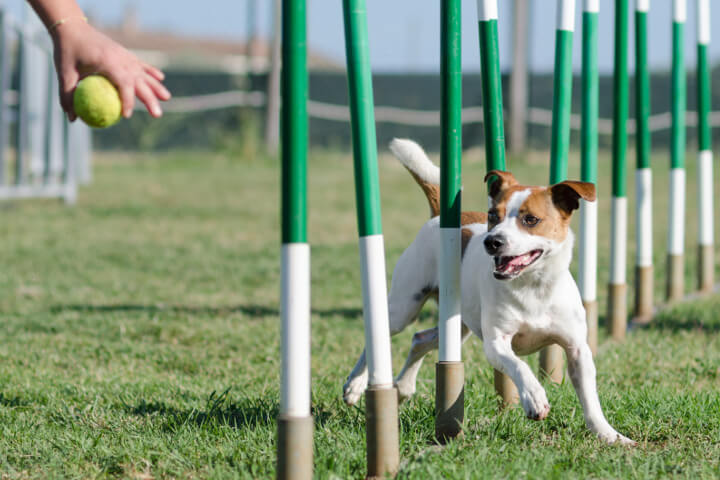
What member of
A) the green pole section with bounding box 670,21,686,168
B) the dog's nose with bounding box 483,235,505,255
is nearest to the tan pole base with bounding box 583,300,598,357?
the dog's nose with bounding box 483,235,505,255

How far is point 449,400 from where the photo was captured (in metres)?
3.27

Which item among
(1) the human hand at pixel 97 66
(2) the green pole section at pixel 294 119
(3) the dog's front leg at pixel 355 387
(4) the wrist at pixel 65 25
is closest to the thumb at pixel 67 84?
(1) the human hand at pixel 97 66

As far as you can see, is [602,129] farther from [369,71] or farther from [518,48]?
[369,71]

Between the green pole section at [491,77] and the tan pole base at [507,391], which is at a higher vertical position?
the green pole section at [491,77]

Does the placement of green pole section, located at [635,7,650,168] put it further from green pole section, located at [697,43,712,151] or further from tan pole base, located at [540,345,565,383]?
tan pole base, located at [540,345,565,383]

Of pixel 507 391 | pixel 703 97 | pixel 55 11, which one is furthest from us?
pixel 703 97

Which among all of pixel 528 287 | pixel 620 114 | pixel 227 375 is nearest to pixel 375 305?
pixel 528 287

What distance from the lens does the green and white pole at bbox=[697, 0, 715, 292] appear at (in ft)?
21.6

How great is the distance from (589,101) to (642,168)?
48.0 inches

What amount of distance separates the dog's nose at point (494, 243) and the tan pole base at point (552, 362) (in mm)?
957

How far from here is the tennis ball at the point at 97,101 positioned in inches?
106

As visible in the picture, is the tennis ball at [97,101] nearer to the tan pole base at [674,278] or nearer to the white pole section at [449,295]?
→ the white pole section at [449,295]

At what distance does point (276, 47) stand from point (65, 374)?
57.1ft

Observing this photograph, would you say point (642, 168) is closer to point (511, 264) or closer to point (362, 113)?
point (511, 264)
